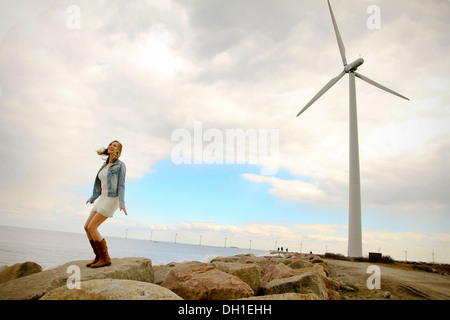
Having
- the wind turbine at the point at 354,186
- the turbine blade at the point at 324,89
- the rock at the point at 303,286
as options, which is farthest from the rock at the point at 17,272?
the turbine blade at the point at 324,89

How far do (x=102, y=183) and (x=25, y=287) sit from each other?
258 centimetres

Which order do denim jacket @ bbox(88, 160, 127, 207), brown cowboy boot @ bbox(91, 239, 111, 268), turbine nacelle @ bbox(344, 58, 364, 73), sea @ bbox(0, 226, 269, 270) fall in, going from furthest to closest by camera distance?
turbine nacelle @ bbox(344, 58, 364, 73) < sea @ bbox(0, 226, 269, 270) < brown cowboy boot @ bbox(91, 239, 111, 268) < denim jacket @ bbox(88, 160, 127, 207)

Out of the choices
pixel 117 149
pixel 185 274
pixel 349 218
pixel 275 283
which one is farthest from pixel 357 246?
pixel 117 149

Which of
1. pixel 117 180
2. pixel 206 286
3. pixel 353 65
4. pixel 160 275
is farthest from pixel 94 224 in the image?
pixel 353 65

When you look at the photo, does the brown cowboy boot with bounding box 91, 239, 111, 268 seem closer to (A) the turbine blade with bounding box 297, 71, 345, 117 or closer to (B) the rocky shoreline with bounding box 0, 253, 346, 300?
(B) the rocky shoreline with bounding box 0, 253, 346, 300

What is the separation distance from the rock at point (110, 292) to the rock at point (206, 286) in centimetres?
115

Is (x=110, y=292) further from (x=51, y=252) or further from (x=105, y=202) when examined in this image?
(x=51, y=252)

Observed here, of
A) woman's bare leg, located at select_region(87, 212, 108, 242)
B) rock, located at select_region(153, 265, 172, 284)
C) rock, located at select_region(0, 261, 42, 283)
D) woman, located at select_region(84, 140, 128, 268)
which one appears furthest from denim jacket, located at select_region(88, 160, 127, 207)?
rock, located at select_region(0, 261, 42, 283)

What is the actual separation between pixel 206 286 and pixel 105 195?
8.13 ft

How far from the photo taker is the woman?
486 cm

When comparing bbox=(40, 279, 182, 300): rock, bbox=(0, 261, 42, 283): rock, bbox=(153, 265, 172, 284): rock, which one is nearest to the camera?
bbox=(40, 279, 182, 300): rock

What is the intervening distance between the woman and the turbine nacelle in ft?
85.5

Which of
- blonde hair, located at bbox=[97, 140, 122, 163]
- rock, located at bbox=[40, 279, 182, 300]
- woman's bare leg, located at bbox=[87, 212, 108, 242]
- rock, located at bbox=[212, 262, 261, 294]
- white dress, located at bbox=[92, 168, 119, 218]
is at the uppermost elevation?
blonde hair, located at bbox=[97, 140, 122, 163]
